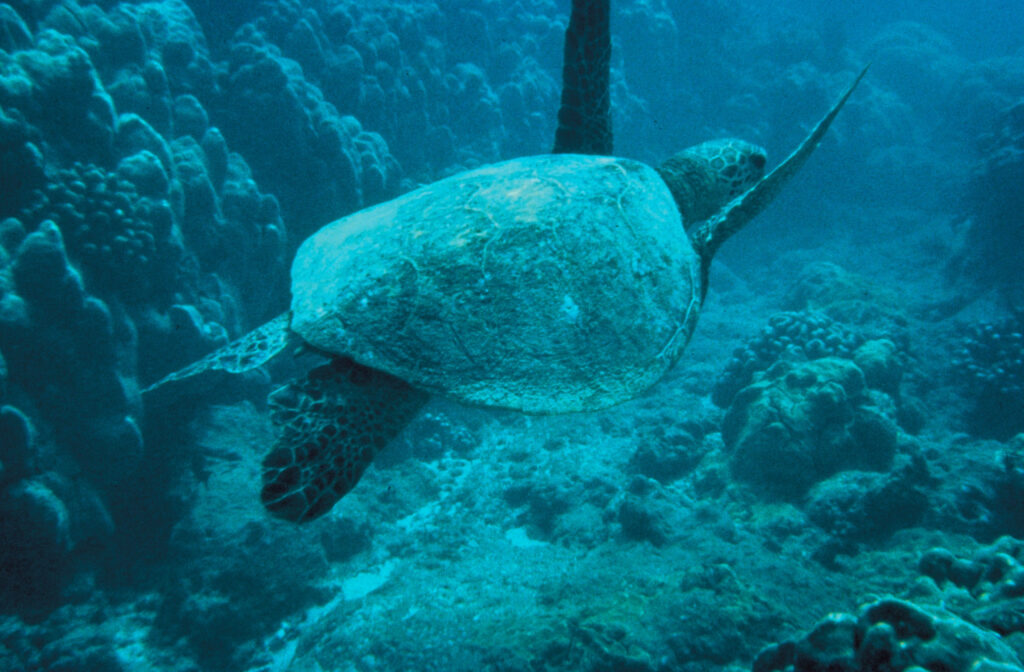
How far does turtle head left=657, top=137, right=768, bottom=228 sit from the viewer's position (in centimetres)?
415

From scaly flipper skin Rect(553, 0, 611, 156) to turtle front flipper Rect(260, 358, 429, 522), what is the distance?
11.0ft

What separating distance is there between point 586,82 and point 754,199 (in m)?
2.13

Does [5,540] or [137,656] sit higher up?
[5,540]

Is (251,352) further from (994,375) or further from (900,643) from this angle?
(994,375)

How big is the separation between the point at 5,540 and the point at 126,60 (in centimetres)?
540

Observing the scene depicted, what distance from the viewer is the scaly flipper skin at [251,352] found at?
3.30 meters

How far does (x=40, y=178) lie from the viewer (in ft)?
14.3

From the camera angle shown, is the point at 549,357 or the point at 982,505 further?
the point at 982,505

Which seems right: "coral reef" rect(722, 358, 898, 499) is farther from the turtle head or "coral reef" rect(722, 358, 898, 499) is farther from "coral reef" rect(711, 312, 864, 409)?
Answer: the turtle head

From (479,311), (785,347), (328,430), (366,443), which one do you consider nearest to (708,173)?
(479,311)

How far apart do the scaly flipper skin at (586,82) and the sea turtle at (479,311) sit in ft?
5.35

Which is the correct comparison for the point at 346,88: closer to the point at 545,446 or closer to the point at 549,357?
the point at 545,446

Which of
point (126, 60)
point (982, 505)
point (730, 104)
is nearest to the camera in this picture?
point (982, 505)

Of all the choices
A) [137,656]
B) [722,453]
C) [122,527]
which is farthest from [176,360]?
[722,453]
